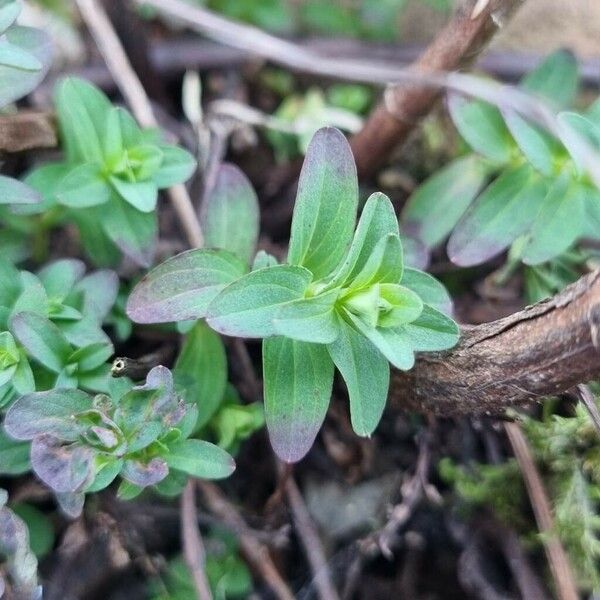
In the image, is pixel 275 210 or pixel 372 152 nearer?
pixel 372 152

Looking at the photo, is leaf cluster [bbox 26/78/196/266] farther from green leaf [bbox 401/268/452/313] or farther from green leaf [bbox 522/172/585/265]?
green leaf [bbox 522/172/585/265]

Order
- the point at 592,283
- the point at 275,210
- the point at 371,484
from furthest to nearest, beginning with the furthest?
the point at 275,210 → the point at 371,484 → the point at 592,283

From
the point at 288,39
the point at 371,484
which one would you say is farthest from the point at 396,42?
the point at 371,484

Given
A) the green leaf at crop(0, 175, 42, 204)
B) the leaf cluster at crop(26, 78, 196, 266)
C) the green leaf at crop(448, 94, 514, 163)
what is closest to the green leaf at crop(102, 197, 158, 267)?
the leaf cluster at crop(26, 78, 196, 266)

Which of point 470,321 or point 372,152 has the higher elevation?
point 372,152

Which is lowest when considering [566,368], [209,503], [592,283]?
[209,503]

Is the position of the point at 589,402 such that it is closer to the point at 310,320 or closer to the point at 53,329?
the point at 310,320

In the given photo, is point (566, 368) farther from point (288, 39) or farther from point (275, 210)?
point (288, 39)

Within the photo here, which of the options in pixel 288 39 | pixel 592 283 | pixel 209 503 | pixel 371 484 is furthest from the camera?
pixel 288 39
